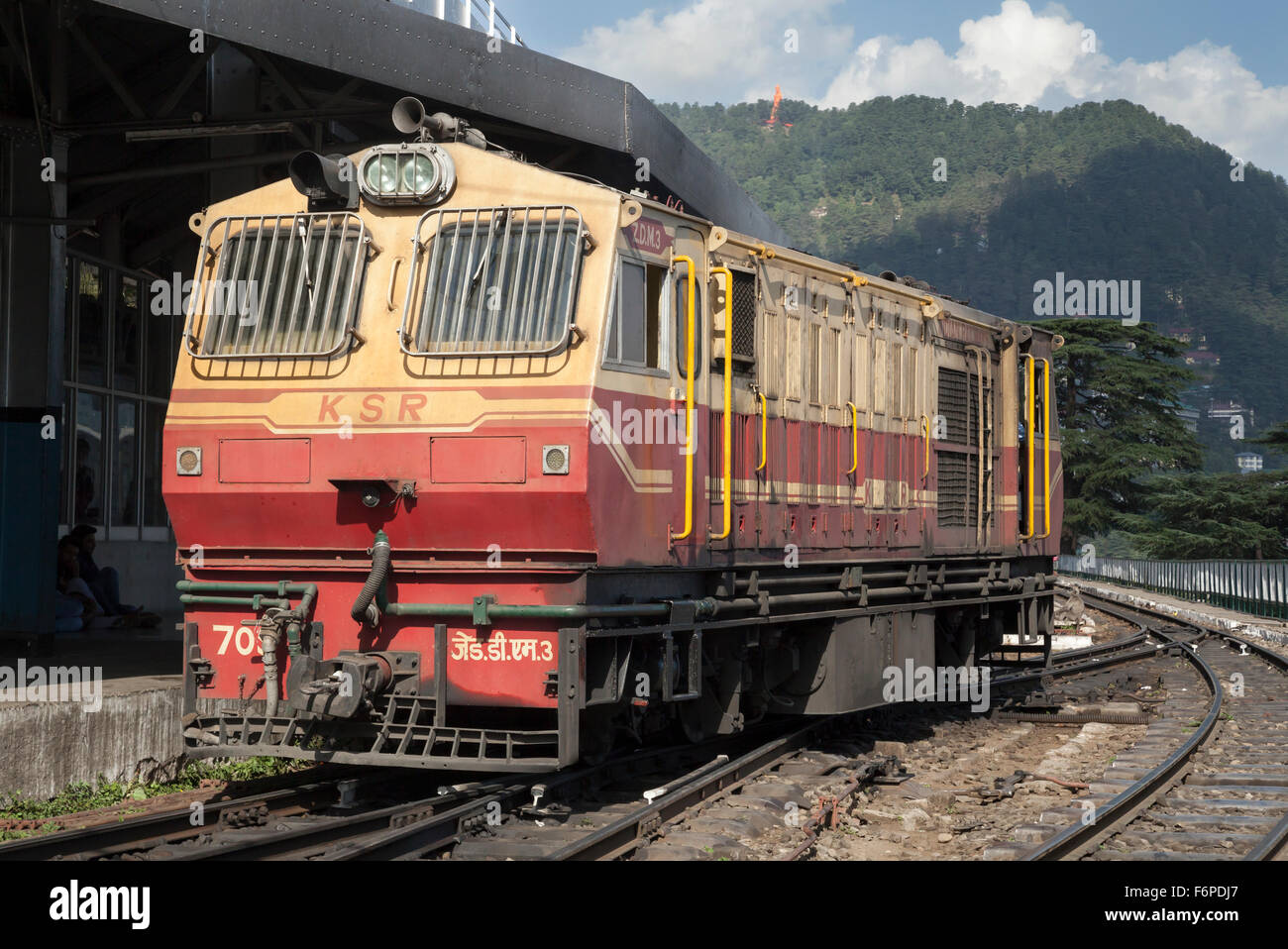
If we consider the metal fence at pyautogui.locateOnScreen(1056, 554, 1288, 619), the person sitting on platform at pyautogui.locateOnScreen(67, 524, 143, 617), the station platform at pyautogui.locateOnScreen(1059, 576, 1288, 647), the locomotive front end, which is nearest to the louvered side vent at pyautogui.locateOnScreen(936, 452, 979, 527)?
the locomotive front end

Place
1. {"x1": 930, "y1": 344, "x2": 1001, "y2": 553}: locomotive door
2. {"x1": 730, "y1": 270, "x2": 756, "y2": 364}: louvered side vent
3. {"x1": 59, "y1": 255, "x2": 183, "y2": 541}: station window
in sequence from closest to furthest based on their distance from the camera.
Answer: {"x1": 730, "y1": 270, "x2": 756, "y2": 364}: louvered side vent < {"x1": 930, "y1": 344, "x2": 1001, "y2": 553}: locomotive door < {"x1": 59, "y1": 255, "x2": 183, "y2": 541}: station window

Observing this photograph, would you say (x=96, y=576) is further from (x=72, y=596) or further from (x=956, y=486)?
(x=956, y=486)

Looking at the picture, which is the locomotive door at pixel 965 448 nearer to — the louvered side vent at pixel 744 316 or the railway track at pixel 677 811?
the railway track at pixel 677 811

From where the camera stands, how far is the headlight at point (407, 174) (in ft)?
28.1

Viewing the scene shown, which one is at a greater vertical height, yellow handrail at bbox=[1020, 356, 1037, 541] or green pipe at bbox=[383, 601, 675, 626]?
yellow handrail at bbox=[1020, 356, 1037, 541]

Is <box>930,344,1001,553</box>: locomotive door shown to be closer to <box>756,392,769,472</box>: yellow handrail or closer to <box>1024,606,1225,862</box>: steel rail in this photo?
<box>1024,606,1225,862</box>: steel rail

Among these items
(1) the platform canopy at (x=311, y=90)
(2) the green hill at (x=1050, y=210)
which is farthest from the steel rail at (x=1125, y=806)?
(2) the green hill at (x=1050, y=210)

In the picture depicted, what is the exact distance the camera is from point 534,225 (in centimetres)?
837

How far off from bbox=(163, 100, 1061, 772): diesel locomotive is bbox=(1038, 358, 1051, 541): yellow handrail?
653 cm

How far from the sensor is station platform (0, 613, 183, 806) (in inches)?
368

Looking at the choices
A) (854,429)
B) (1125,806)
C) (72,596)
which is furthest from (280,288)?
(72,596)

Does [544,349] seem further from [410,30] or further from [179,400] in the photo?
[410,30]

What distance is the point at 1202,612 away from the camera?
1221 inches

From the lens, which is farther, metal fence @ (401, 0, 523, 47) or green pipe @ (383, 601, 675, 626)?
metal fence @ (401, 0, 523, 47)
